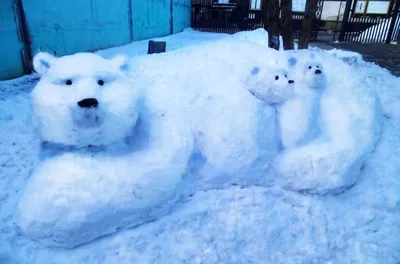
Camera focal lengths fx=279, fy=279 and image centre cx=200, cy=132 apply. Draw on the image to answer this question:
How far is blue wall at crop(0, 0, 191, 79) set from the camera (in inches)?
141

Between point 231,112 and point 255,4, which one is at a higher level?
point 255,4

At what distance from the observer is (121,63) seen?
1627 mm

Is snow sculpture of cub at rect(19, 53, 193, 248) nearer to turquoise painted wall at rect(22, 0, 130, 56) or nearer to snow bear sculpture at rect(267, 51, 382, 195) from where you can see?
snow bear sculpture at rect(267, 51, 382, 195)

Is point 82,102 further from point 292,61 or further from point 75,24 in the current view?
point 75,24

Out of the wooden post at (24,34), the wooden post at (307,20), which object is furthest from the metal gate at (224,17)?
the wooden post at (24,34)

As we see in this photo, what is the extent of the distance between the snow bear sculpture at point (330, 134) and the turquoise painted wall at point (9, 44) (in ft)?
11.5

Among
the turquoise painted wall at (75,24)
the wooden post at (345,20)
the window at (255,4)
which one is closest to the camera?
the turquoise painted wall at (75,24)

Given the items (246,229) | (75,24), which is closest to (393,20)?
(75,24)

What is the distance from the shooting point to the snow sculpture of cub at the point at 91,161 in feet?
4.51

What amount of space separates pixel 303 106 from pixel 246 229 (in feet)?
3.20

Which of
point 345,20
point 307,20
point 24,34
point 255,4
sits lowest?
point 24,34

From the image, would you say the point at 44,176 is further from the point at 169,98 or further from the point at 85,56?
the point at 169,98

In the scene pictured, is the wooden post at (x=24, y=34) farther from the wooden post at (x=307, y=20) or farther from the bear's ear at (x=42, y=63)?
the wooden post at (x=307, y=20)

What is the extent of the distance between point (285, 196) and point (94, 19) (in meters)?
5.18
